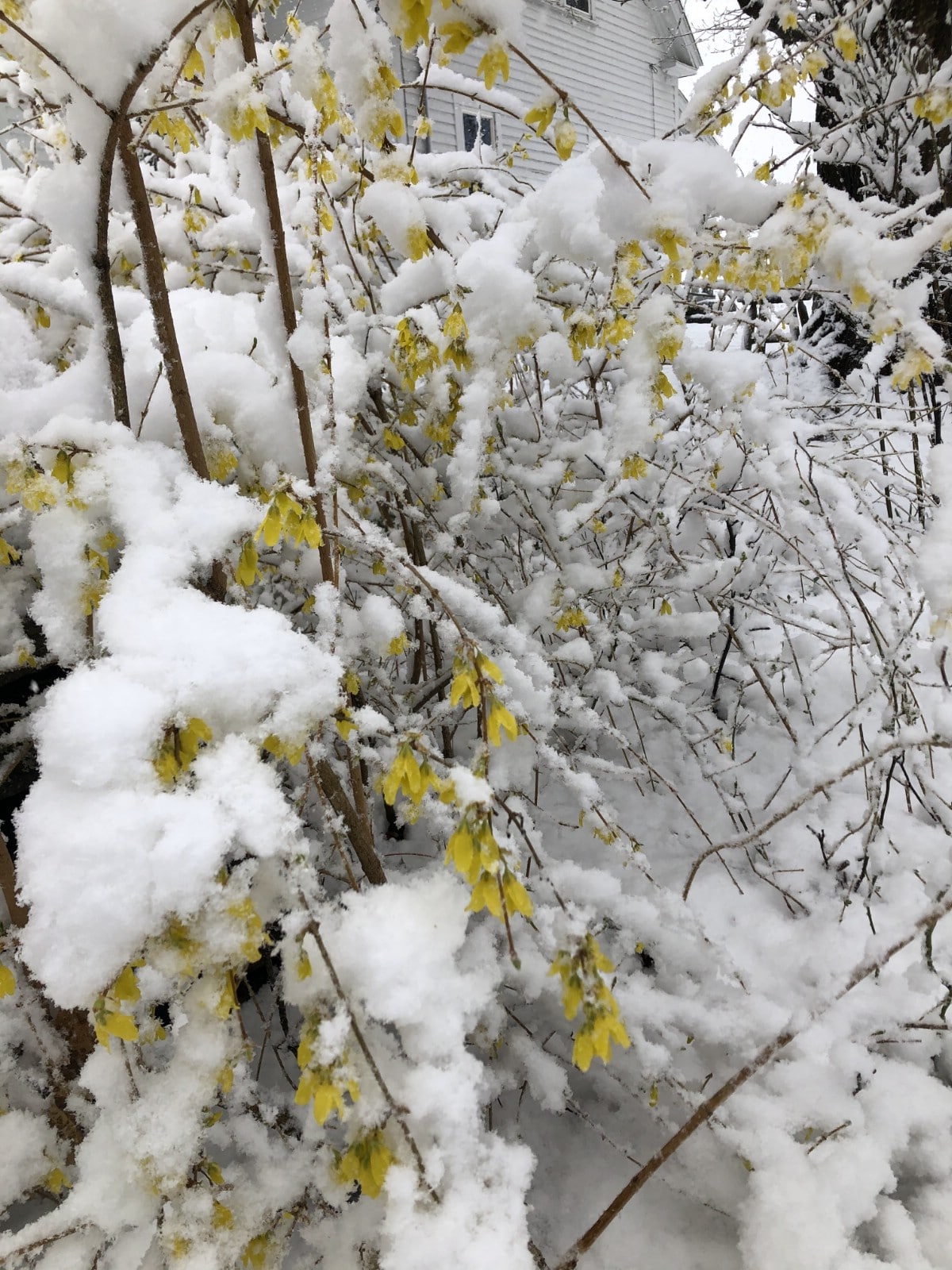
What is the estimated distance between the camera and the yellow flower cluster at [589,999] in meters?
0.84

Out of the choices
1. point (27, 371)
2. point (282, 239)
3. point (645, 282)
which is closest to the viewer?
point (282, 239)

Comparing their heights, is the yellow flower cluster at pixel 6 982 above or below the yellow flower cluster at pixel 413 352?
below

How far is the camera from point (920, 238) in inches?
49.9

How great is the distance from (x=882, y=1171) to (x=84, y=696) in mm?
1722

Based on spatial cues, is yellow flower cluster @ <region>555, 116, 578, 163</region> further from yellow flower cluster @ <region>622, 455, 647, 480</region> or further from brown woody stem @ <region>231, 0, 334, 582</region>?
yellow flower cluster @ <region>622, 455, 647, 480</region>

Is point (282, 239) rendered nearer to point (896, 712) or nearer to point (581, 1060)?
point (581, 1060)

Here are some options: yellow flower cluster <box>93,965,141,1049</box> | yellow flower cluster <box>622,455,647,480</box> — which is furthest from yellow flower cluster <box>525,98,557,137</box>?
yellow flower cluster <box>93,965,141,1049</box>

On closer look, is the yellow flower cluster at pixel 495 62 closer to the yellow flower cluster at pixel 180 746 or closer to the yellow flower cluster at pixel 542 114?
the yellow flower cluster at pixel 542 114

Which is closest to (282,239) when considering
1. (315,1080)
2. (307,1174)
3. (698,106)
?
(698,106)

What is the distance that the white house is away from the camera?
30.0 ft

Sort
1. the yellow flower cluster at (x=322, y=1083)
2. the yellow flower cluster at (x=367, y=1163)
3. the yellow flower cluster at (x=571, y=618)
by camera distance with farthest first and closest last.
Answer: the yellow flower cluster at (x=571, y=618), the yellow flower cluster at (x=367, y=1163), the yellow flower cluster at (x=322, y=1083)

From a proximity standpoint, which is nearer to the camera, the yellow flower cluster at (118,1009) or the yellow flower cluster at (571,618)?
the yellow flower cluster at (118,1009)

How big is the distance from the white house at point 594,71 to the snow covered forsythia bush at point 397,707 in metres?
8.74

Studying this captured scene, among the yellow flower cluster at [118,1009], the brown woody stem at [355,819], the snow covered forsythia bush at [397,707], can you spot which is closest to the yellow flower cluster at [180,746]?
the snow covered forsythia bush at [397,707]
